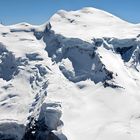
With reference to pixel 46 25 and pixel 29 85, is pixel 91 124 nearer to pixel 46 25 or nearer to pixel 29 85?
pixel 29 85

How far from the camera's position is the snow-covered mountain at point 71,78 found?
9606cm

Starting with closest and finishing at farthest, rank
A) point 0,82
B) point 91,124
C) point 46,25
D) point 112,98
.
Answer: point 91,124 → point 112,98 → point 0,82 → point 46,25

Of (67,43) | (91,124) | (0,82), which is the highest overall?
(67,43)

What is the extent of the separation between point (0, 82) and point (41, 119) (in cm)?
2199

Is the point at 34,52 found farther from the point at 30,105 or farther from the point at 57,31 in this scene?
the point at 30,105

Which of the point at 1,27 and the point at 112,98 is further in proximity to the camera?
the point at 1,27

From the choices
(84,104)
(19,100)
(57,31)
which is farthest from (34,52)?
(84,104)

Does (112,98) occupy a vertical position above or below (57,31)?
below

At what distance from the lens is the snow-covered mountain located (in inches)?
3782

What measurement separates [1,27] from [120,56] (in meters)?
36.2

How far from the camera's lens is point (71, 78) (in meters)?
112

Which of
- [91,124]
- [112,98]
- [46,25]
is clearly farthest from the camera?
[46,25]

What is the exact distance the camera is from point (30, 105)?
106688 millimetres

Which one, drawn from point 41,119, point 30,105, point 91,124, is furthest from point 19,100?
point 91,124
